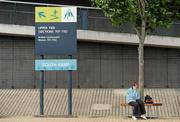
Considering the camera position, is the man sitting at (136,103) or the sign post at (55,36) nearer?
the man sitting at (136,103)

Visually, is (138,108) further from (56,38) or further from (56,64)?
(56,38)

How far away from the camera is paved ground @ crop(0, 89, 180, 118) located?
22531mm

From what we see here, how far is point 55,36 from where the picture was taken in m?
20.8

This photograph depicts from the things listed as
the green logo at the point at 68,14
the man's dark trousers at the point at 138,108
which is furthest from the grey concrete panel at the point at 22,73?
the man's dark trousers at the point at 138,108

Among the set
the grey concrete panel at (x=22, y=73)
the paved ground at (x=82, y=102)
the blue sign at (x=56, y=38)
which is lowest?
the paved ground at (x=82, y=102)

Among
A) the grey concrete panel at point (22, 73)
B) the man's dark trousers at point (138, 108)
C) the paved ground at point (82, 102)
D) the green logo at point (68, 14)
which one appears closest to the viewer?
the man's dark trousers at point (138, 108)

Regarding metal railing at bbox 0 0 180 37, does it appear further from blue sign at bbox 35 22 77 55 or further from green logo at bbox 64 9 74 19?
green logo at bbox 64 9 74 19

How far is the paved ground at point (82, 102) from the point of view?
22531mm

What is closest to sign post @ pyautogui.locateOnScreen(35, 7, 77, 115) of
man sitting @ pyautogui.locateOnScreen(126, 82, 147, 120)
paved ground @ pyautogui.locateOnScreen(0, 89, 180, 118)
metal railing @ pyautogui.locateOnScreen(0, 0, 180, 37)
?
paved ground @ pyautogui.locateOnScreen(0, 89, 180, 118)

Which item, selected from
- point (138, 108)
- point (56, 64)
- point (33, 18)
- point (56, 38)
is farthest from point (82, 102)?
point (33, 18)

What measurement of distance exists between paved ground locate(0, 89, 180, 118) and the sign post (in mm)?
2041

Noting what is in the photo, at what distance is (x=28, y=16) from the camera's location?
28.4 m

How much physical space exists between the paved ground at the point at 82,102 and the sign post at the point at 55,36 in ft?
6.69

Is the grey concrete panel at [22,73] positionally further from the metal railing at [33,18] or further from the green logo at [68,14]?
the green logo at [68,14]
